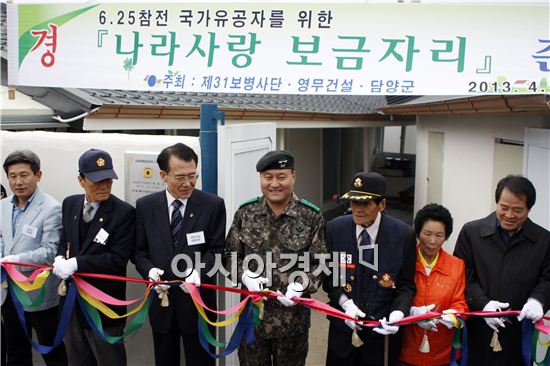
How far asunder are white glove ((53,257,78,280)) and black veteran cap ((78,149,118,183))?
0.54 metres

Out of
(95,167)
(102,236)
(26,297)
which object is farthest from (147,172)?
(26,297)

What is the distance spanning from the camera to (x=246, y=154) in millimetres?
3881

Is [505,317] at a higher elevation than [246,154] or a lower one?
lower

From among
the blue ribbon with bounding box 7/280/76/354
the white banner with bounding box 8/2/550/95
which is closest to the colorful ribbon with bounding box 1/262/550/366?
the blue ribbon with bounding box 7/280/76/354

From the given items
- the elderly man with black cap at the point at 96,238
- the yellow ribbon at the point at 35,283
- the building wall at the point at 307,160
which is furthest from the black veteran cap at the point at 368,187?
the building wall at the point at 307,160

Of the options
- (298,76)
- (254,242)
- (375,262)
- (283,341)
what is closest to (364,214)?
(375,262)

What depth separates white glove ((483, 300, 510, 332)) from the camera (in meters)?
2.74

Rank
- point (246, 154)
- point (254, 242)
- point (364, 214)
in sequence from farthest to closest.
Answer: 1. point (246, 154)
2. point (254, 242)
3. point (364, 214)

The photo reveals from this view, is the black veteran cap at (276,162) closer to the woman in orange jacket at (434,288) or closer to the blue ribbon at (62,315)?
the woman in orange jacket at (434,288)

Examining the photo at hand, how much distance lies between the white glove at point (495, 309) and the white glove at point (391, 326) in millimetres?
490

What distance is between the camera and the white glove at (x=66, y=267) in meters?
3.17

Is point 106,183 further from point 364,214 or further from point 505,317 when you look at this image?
point 505,317

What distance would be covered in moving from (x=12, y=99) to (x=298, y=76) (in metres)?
3.87

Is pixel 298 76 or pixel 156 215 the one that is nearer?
pixel 156 215
